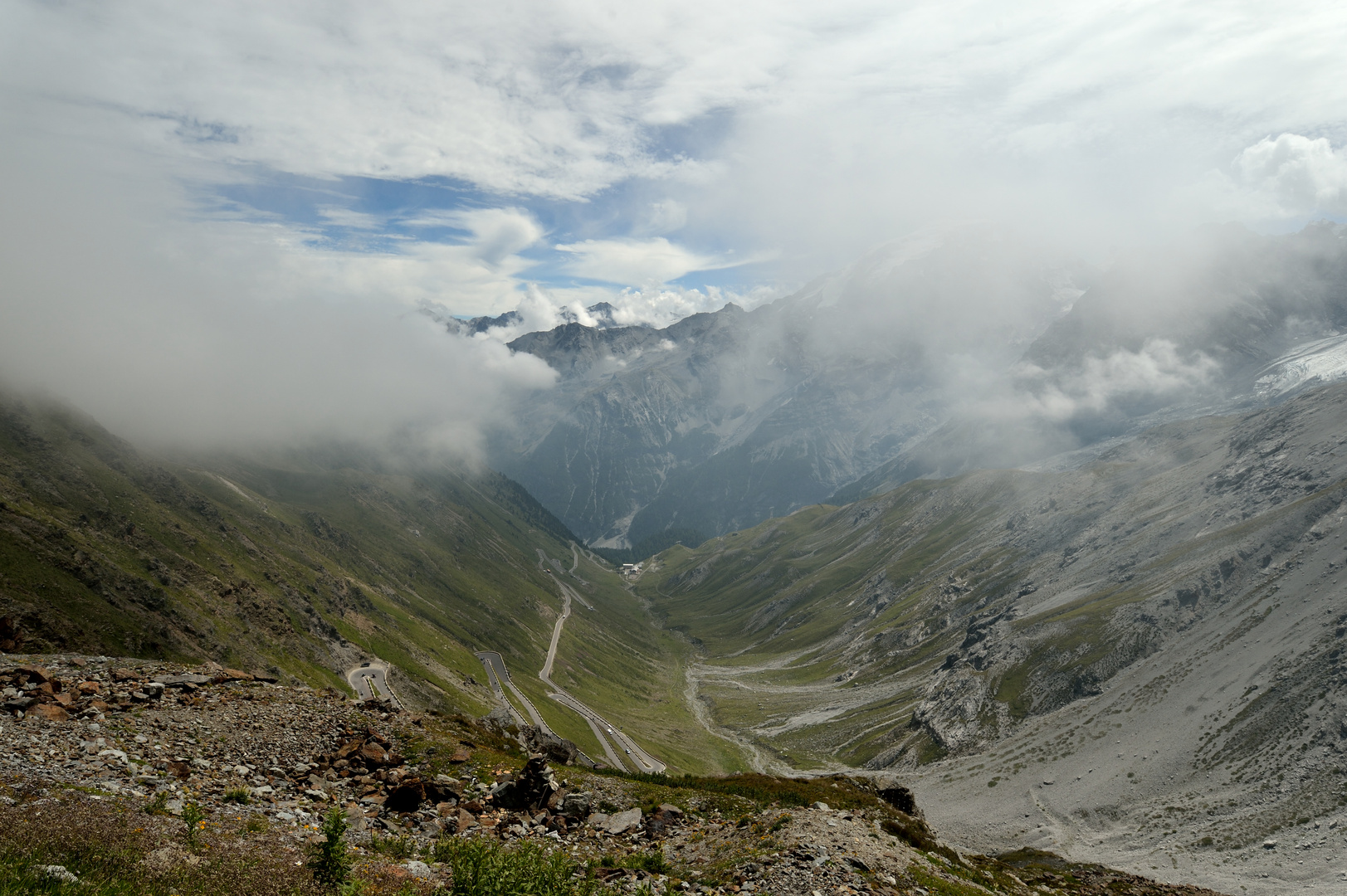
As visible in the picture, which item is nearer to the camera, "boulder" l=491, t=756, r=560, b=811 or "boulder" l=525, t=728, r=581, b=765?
"boulder" l=491, t=756, r=560, b=811

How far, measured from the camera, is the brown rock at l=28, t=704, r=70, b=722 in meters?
25.9

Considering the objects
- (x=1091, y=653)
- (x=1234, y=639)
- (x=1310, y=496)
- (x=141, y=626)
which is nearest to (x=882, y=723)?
(x=1091, y=653)

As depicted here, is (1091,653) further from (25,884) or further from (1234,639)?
(25,884)

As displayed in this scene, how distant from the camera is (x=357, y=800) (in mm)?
26750

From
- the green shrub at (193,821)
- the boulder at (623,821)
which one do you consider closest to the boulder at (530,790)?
the boulder at (623,821)

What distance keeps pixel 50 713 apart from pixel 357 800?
43.5 feet

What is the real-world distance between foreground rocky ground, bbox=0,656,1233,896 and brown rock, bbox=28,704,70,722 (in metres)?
0.08

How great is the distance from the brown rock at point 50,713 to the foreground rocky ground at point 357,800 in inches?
3.0

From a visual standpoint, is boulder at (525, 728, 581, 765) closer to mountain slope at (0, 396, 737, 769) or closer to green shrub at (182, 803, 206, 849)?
green shrub at (182, 803, 206, 849)

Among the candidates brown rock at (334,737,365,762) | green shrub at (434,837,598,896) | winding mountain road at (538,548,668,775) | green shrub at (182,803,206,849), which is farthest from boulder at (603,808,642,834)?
winding mountain road at (538,548,668,775)

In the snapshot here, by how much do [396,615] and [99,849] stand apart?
188418 millimetres

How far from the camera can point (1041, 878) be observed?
59781 mm

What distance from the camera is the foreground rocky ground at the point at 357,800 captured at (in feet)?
63.5

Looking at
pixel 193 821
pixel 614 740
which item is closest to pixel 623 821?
pixel 193 821
